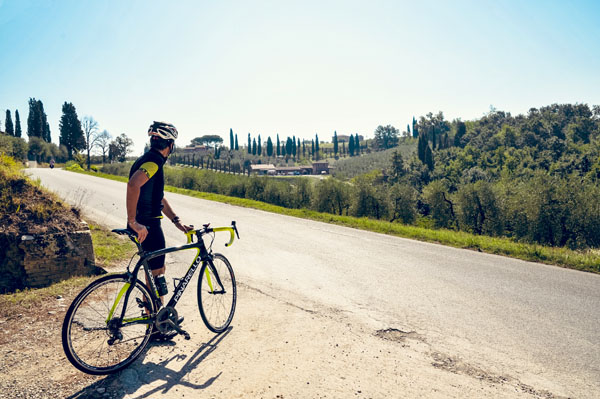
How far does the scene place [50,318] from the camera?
4438 millimetres

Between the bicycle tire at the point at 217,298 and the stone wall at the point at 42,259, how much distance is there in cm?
290

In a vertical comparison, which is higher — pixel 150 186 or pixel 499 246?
pixel 150 186

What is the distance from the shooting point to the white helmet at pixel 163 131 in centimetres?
386

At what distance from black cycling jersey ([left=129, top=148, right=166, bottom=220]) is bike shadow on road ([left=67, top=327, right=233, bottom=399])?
1.52 m

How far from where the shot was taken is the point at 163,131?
390 centimetres

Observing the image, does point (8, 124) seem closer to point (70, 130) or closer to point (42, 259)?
point (70, 130)

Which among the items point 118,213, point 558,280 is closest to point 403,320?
point 558,280

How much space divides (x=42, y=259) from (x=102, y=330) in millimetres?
2812

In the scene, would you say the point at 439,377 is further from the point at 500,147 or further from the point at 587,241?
the point at 500,147

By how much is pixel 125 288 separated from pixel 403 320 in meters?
3.57

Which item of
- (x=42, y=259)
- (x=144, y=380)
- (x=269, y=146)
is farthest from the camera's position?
(x=269, y=146)

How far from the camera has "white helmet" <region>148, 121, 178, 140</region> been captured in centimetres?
386

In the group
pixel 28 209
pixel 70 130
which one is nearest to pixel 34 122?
pixel 70 130

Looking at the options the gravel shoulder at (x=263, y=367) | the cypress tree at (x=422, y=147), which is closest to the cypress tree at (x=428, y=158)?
the cypress tree at (x=422, y=147)
